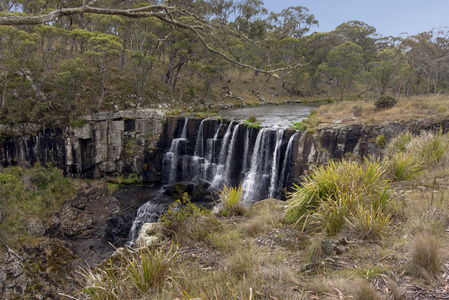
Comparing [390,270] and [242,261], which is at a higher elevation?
[390,270]

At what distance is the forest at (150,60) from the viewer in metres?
7.44

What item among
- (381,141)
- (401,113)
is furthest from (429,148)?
(401,113)

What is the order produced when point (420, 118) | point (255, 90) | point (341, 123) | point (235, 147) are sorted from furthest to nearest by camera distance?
point (255, 90) < point (235, 147) < point (341, 123) < point (420, 118)

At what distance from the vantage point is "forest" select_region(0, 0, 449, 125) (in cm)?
744

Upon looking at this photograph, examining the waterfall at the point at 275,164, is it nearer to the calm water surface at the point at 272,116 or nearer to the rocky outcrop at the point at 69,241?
the calm water surface at the point at 272,116

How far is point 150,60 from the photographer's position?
21.6 metres

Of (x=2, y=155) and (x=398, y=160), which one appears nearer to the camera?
(x=398, y=160)

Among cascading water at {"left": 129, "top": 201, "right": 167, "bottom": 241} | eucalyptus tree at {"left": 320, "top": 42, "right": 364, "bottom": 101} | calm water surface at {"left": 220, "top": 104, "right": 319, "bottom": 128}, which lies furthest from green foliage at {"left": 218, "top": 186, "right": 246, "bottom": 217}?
eucalyptus tree at {"left": 320, "top": 42, "right": 364, "bottom": 101}

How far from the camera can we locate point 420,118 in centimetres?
1252

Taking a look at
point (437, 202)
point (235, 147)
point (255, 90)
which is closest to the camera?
point (437, 202)

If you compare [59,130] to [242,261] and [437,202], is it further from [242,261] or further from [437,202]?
[437,202]

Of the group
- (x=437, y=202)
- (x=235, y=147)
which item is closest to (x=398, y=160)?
(x=437, y=202)

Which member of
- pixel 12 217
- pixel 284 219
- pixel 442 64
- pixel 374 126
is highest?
pixel 442 64

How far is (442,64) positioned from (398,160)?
33.6m
